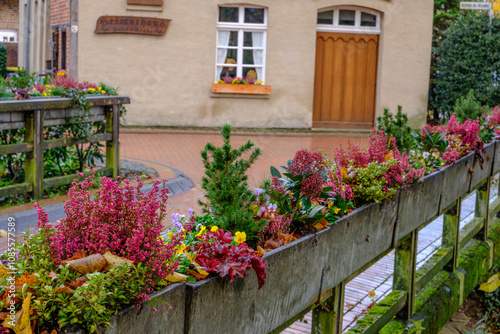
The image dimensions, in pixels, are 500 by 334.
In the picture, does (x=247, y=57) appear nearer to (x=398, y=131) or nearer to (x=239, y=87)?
(x=239, y=87)

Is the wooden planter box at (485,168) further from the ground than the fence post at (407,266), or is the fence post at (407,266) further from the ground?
the wooden planter box at (485,168)

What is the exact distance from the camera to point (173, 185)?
782 centimetres

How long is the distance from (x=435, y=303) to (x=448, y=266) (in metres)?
0.80

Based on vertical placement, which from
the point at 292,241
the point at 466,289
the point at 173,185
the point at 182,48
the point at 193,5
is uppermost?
the point at 193,5

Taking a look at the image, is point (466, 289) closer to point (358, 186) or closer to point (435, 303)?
point (435, 303)

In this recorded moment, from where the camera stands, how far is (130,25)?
14188mm

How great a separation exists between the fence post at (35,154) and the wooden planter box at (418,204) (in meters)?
3.93

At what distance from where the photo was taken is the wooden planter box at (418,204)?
12.5ft

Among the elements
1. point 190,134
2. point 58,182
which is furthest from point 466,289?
point 190,134

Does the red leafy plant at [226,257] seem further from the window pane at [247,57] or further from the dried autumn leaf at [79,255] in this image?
the window pane at [247,57]

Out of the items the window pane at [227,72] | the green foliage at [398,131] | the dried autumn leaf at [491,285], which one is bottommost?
the dried autumn leaf at [491,285]

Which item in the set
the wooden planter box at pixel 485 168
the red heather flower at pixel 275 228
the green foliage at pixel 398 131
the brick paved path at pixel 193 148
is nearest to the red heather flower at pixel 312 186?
the red heather flower at pixel 275 228

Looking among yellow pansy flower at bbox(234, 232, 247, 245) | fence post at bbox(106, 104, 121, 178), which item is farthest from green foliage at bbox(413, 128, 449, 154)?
fence post at bbox(106, 104, 121, 178)

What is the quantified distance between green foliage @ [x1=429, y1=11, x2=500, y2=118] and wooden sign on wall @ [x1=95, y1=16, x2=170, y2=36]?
6571mm
